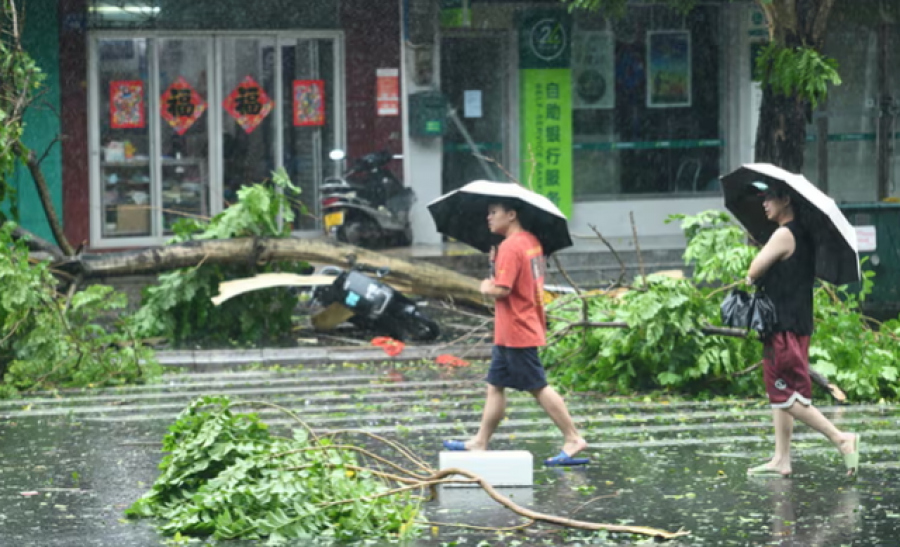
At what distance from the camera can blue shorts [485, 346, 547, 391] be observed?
864 centimetres

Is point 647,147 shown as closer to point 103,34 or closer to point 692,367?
point 103,34

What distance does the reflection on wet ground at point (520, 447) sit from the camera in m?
7.20

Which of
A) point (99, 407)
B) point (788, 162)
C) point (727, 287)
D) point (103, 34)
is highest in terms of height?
point (103, 34)

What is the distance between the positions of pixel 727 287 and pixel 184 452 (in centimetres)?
544

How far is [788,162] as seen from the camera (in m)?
14.7

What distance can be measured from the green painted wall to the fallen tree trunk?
442 cm

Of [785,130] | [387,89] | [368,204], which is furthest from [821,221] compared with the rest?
[387,89]

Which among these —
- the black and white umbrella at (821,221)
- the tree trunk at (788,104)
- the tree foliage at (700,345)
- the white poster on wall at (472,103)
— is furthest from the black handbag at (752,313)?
the white poster on wall at (472,103)

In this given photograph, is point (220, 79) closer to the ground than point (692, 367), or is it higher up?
higher up

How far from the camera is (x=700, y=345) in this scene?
1135 cm

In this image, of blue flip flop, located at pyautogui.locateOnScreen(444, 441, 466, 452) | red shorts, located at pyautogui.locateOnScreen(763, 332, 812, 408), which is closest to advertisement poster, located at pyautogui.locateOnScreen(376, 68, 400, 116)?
blue flip flop, located at pyautogui.locateOnScreen(444, 441, 466, 452)

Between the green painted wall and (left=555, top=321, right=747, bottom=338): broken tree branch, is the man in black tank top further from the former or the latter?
the green painted wall

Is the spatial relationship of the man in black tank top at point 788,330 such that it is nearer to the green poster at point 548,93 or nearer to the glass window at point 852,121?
the green poster at point 548,93

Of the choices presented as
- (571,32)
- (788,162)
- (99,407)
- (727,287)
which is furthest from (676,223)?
(99,407)
